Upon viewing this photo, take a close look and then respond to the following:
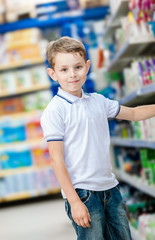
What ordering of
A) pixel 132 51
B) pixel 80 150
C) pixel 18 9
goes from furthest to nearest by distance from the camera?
pixel 18 9 < pixel 132 51 < pixel 80 150

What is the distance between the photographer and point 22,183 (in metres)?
5.60

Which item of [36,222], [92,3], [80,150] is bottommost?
[36,222]

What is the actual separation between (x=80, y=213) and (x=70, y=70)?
55 cm

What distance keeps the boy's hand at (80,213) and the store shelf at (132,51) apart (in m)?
1.74

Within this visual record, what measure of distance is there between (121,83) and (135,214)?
142 centimetres

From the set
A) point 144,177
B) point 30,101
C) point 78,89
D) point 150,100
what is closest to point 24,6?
point 30,101

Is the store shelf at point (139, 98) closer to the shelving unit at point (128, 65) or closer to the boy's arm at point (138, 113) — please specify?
the shelving unit at point (128, 65)

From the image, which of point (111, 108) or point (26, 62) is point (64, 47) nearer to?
point (111, 108)

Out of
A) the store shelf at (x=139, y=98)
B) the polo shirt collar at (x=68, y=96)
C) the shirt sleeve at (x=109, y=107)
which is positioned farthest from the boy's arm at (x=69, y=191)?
the store shelf at (x=139, y=98)

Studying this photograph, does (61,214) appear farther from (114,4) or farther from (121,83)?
(114,4)

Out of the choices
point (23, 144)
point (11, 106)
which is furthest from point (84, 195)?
point (11, 106)

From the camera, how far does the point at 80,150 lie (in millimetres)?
1519

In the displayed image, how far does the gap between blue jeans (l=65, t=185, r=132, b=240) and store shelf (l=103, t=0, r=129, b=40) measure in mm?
2268

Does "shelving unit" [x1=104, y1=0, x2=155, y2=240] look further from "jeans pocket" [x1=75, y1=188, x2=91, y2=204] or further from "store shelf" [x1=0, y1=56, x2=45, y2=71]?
"store shelf" [x1=0, y1=56, x2=45, y2=71]
